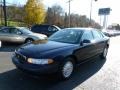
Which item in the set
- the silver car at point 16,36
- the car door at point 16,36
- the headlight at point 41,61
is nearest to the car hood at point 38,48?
the headlight at point 41,61

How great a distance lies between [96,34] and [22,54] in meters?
3.74

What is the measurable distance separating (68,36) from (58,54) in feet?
5.23

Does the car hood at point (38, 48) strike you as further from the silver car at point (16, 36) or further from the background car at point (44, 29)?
the background car at point (44, 29)

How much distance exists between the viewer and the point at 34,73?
17.3ft

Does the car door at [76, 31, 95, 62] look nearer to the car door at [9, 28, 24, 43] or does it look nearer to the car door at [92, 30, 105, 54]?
the car door at [92, 30, 105, 54]

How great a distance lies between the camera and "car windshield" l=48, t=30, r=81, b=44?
667 centimetres

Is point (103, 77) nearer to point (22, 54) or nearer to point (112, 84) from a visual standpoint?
point (112, 84)

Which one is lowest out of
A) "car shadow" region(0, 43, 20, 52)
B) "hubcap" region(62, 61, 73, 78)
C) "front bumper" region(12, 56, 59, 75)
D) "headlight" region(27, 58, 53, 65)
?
"car shadow" region(0, 43, 20, 52)

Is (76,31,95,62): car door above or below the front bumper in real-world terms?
above

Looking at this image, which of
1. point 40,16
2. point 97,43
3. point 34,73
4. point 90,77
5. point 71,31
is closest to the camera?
point 34,73

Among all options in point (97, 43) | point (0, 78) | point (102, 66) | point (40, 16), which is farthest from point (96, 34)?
point (40, 16)

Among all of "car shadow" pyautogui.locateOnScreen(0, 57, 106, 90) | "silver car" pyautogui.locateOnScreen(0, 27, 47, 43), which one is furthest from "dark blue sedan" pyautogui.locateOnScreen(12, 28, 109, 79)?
"silver car" pyautogui.locateOnScreen(0, 27, 47, 43)

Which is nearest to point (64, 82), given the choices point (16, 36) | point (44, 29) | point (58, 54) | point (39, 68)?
point (58, 54)

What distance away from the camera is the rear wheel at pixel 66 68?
18.7 feet
